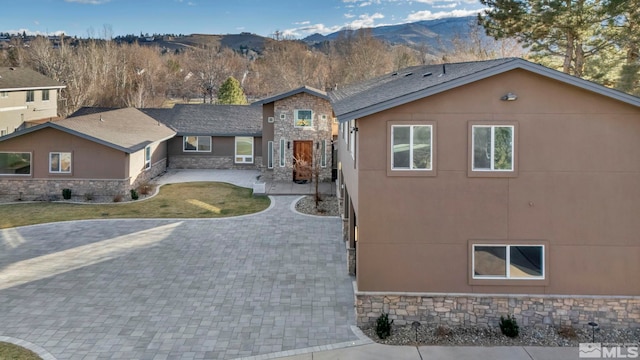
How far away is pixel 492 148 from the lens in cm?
912

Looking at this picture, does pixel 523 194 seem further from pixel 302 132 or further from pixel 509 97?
pixel 302 132

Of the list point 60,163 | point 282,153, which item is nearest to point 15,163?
point 60,163

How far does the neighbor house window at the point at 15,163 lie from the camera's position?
69.5 ft

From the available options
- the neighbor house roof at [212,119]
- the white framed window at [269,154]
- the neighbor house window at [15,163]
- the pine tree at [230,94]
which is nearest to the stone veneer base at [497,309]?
the white framed window at [269,154]

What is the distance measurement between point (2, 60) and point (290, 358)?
59.9 m

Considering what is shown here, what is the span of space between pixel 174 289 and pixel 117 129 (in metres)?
15.9

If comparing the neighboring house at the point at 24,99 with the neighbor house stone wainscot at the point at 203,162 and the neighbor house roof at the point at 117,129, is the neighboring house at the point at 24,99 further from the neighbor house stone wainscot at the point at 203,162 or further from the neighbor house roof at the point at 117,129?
the neighbor house stone wainscot at the point at 203,162

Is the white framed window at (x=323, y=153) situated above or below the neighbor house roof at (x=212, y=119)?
below

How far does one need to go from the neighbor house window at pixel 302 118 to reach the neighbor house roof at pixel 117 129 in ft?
26.1

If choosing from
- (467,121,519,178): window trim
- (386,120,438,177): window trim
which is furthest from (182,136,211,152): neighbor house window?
(467,121,519,178): window trim

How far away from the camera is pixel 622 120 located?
8.93 m

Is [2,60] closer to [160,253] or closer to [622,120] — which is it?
[160,253]

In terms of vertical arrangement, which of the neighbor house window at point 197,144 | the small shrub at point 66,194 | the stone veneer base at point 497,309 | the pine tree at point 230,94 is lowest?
the stone veneer base at point 497,309

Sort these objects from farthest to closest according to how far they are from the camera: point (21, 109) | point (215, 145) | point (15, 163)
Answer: point (21, 109) < point (215, 145) < point (15, 163)
